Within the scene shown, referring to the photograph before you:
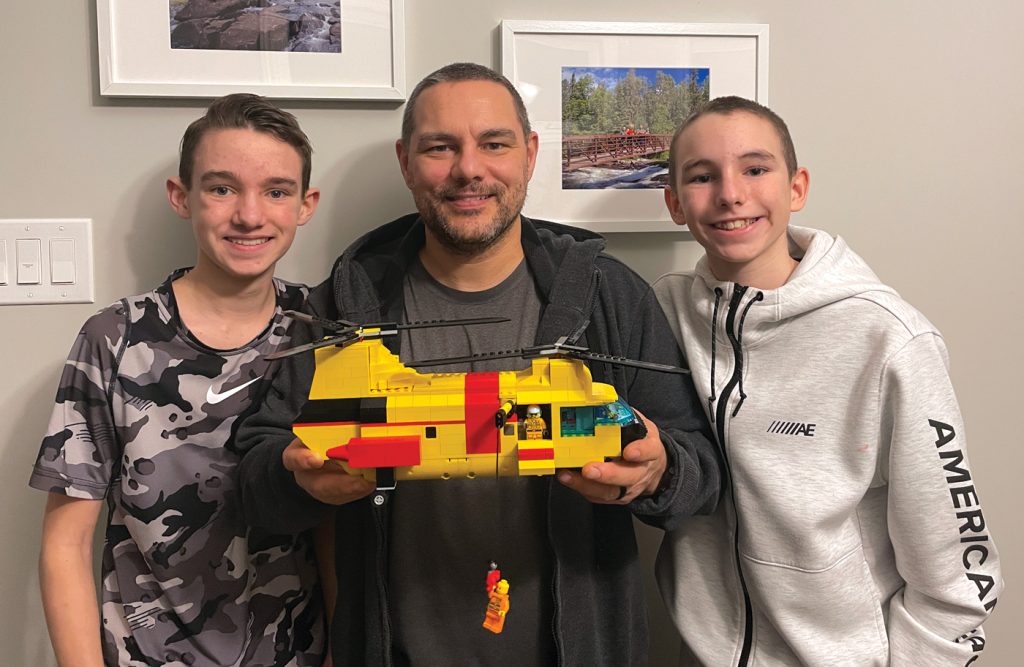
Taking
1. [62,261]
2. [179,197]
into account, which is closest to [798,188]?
[179,197]

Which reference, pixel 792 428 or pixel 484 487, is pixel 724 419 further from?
pixel 484 487

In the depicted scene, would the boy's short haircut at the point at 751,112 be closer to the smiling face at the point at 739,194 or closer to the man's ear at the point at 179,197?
the smiling face at the point at 739,194

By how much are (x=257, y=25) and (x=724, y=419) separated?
3.36 ft

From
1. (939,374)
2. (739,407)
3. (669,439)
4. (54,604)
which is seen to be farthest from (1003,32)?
(54,604)

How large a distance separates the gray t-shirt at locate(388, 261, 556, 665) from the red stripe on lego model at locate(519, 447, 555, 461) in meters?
0.25

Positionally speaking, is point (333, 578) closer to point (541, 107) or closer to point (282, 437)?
point (282, 437)

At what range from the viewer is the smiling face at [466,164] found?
99cm

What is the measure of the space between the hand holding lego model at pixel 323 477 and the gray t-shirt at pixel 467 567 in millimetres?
189

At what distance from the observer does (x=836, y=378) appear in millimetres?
951

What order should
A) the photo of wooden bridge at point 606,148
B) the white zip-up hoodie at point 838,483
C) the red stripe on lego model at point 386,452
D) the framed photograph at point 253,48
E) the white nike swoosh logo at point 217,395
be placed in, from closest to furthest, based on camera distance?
1. the red stripe on lego model at point 386,452
2. the white zip-up hoodie at point 838,483
3. the white nike swoosh logo at point 217,395
4. the framed photograph at point 253,48
5. the photo of wooden bridge at point 606,148

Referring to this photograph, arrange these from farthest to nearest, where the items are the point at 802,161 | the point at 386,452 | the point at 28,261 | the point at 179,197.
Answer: the point at 802,161, the point at 28,261, the point at 179,197, the point at 386,452

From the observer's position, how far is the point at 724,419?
1.00 meters

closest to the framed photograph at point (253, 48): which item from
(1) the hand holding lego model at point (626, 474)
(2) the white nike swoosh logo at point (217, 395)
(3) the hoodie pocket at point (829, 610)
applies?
(2) the white nike swoosh logo at point (217, 395)

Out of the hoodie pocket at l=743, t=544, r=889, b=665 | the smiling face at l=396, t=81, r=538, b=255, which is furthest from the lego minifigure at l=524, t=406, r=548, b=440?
the hoodie pocket at l=743, t=544, r=889, b=665
